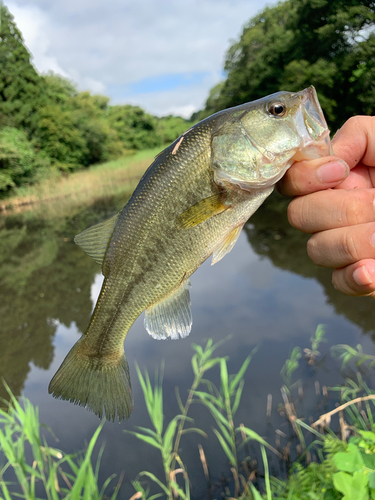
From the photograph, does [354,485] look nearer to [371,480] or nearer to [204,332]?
[371,480]

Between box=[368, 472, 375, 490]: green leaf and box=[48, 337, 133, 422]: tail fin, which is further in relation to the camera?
box=[368, 472, 375, 490]: green leaf

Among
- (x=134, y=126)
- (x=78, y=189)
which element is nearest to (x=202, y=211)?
(x=78, y=189)

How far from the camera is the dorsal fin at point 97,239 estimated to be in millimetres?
1758

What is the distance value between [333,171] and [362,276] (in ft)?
2.12

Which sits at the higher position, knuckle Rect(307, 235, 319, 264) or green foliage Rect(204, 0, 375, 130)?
green foliage Rect(204, 0, 375, 130)

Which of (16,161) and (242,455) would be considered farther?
(16,161)

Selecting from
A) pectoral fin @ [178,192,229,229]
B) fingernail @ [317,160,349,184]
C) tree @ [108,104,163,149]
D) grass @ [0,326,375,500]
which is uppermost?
tree @ [108,104,163,149]

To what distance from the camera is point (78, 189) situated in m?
30.8

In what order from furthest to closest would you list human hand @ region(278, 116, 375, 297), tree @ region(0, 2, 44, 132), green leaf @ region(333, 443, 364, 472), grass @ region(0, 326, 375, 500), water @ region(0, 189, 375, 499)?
tree @ region(0, 2, 44, 132) → water @ region(0, 189, 375, 499) → grass @ region(0, 326, 375, 500) → green leaf @ region(333, 443, 364, 472) → human hand @ region(278, 116, 375, 297)

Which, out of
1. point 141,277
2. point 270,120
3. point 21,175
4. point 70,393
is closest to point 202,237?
point 141,277

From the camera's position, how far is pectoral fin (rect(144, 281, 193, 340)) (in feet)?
5.78

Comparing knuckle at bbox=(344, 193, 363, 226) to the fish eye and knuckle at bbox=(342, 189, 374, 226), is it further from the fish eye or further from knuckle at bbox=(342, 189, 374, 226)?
the fish eye

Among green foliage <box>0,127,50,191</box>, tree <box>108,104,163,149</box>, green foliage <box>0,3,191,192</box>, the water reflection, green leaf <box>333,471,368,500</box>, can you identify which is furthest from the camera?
tree <box>108,104,163,149</box>

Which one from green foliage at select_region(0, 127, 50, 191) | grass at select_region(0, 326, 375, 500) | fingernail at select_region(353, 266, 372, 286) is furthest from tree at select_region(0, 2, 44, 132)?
fingernail at select_region(353, 266, 372, 286)
